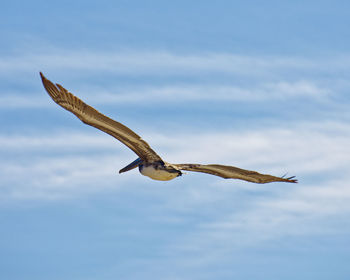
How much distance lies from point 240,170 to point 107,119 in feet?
17.7

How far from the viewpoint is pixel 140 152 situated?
76.4ft

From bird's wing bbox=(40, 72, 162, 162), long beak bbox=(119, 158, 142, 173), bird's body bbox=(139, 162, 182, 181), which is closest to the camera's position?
bird's wing bbox=(40, 72, 162, 162)

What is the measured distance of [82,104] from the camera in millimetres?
20891

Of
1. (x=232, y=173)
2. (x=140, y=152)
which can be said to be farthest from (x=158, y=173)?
(x=232, y=173)

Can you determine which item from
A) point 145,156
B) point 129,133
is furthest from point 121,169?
point 129,133

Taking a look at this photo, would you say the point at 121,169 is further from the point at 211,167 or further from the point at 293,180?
the point at 293,180

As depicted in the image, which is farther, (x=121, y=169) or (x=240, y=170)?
(x=121, y=169)

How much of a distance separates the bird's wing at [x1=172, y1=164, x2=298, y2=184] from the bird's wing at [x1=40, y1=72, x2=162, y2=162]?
234 cm

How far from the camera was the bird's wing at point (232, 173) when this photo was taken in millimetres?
24109

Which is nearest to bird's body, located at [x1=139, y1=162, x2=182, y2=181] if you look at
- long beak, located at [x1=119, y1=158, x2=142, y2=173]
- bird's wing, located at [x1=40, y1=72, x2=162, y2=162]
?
bird's wing, located at [x1=40, y1=72, x2=162, y2=162]

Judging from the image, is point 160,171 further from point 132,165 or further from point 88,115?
point 88,115

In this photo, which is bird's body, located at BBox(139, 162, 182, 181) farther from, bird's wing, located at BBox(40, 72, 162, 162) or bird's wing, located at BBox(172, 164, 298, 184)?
bird's wing, located at BBox(40, 72, 162, 162)

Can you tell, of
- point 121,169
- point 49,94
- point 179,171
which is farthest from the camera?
point 121,169

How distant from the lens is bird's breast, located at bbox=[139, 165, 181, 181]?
23.6m
